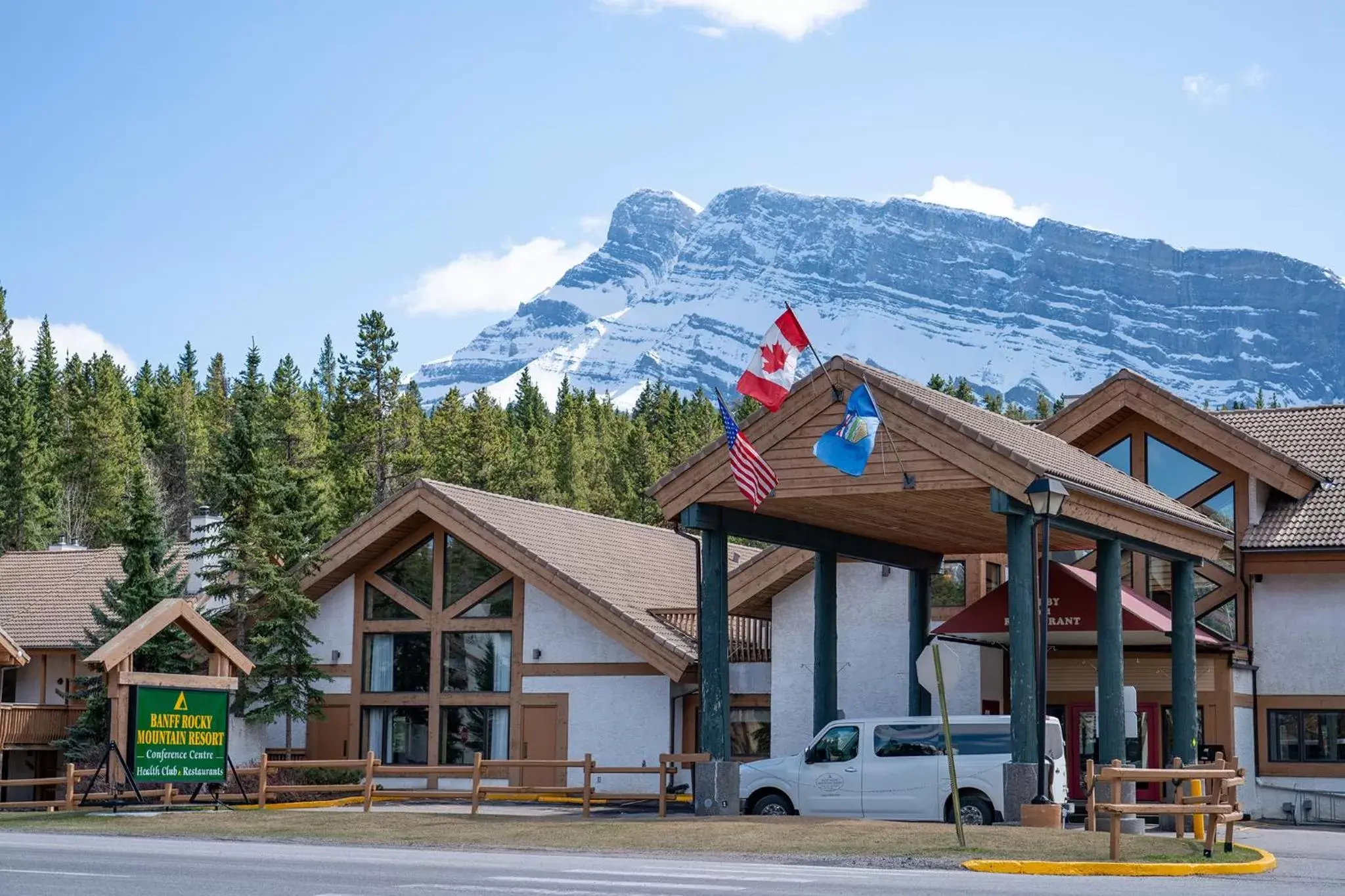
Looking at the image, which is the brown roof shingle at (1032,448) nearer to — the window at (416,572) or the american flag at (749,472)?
the american flag at (749,472)

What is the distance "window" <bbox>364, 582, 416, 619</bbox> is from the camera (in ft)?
129

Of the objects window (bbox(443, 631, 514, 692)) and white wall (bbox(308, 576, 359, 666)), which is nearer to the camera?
window (bbox(443, 631, 514, 692))

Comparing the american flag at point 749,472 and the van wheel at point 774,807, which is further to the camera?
the van wheel at point 774,807

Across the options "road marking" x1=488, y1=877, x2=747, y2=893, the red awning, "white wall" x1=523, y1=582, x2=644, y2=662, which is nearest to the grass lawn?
"road marking" x1=488, y1=877, x2=747, y2=893

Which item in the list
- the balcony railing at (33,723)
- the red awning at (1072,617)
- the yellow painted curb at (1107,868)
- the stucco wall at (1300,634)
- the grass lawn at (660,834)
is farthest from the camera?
the balcony railing at (33,723)

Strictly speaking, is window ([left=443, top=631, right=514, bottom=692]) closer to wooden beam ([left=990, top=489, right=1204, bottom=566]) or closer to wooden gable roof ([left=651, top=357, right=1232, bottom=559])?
wooden gable roof ([left=651, top=357, right=1232, bottom=559])

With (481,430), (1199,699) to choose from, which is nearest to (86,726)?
(1199,699)

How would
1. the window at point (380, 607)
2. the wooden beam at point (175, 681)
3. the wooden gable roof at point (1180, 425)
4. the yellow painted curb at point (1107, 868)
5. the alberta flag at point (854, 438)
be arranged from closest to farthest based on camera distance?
the yellow painted curb at point (1107, 868), the alberta flag at point (854, 438), the wooden beam at point (175, 681), the wooden gable roof at point (1180, 425), the window at point (380, 607)

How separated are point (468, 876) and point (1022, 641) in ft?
34.0

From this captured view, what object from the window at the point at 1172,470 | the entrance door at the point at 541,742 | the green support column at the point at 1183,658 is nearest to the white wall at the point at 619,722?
the entrance door at the point at 541,742

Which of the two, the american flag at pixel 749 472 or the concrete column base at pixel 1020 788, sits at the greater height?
the american flag at pixel 749 472

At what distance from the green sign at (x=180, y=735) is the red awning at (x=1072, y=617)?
1303 cm

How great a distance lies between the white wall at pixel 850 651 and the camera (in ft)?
113

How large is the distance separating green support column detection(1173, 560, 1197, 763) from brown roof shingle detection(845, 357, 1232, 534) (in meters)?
1.09
